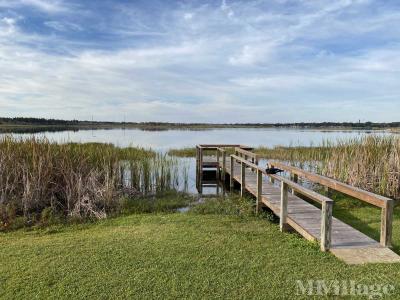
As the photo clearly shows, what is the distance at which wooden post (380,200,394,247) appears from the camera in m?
3.96

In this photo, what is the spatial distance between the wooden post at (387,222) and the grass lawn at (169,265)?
1.88ft

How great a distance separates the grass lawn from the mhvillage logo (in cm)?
8

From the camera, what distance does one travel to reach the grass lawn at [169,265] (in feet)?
10.7

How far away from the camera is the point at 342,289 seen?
3.21m

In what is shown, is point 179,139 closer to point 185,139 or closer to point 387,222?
point 185,139

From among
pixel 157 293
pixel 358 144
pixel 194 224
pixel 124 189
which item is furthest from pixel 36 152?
pixel 358 144

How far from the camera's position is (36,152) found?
777cm

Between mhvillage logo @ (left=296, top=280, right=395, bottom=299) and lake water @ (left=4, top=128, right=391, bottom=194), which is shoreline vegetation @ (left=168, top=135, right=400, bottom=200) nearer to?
lake water @ (left=4, top=128, right=391, bottom=194)

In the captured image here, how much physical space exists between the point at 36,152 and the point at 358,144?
9021mm

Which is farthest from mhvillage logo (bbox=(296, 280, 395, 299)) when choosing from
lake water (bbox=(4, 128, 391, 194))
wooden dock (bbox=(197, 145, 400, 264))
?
lake water (bbox=(4, 128, 391, 194))

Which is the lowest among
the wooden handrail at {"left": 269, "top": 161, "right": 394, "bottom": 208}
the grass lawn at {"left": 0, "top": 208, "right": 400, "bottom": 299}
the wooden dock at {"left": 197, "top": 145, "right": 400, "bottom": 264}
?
the grass lawn at {"left": 0, "top": 208, "right": 400, "bottom": 299}

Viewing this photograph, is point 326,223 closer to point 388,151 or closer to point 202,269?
point 202,269

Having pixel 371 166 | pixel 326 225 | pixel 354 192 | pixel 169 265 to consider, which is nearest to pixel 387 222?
pixel 354 192

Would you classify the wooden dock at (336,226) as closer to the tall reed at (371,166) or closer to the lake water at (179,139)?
the tall reed at (371,166)
